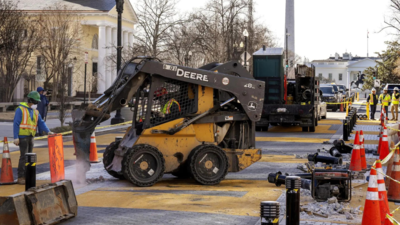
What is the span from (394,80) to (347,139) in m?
65.6

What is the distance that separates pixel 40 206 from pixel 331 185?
430cm

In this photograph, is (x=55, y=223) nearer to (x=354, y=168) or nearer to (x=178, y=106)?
(x=178, y=106)

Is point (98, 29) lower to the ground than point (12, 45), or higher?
higher

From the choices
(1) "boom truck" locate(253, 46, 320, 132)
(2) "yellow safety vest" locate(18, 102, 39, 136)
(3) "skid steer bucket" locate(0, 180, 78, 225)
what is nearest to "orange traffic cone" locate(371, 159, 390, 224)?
(3) "skid steer bucket" locate(0, 180, 78, 225)

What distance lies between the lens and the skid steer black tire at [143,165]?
404 inches

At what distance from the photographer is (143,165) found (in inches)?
410

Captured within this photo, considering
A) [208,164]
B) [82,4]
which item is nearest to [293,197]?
[208,164]

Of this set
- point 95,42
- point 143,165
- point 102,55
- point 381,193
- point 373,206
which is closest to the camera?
point 373,206

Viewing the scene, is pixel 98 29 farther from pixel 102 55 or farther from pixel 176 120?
pixel 176 120

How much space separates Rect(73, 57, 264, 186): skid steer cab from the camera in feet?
34.5

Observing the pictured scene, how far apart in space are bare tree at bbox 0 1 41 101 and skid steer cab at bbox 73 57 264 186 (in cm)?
2430

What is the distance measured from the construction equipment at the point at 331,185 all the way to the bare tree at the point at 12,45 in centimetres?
2739

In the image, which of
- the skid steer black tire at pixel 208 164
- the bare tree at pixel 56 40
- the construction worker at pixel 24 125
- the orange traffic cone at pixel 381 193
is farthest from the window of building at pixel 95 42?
the orange traffic cone at pixel 381 193

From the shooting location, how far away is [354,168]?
12.4 meters
